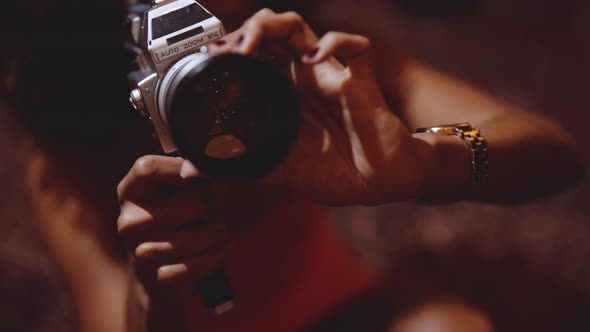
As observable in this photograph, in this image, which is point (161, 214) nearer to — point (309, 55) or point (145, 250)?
point (145, 250)

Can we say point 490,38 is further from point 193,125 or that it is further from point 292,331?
point 193,125

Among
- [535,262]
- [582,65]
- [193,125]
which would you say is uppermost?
[193,125]

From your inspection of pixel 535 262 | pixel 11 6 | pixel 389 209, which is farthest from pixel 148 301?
pixel 535 262

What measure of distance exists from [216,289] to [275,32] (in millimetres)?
259

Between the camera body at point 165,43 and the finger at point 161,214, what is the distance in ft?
0.20

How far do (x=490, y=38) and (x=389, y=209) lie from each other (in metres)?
0.62

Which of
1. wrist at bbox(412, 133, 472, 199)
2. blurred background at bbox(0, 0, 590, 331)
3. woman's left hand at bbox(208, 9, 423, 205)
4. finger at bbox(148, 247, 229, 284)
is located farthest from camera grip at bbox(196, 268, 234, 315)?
blurred background at bbox(0, 0, 590, 331)

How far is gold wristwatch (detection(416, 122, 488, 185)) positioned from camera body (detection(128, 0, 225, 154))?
239mm

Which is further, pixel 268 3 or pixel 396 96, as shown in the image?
pixel 396 96

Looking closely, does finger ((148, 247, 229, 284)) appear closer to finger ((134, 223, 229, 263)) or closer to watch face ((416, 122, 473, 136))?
finger ((134, 223, 229, 263))

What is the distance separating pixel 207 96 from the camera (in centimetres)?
33

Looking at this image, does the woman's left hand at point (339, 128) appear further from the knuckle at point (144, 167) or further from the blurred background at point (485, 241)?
the blurred background at point (485, 241)

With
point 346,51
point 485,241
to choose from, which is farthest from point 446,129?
point 485,241

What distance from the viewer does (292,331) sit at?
0.64 meters
